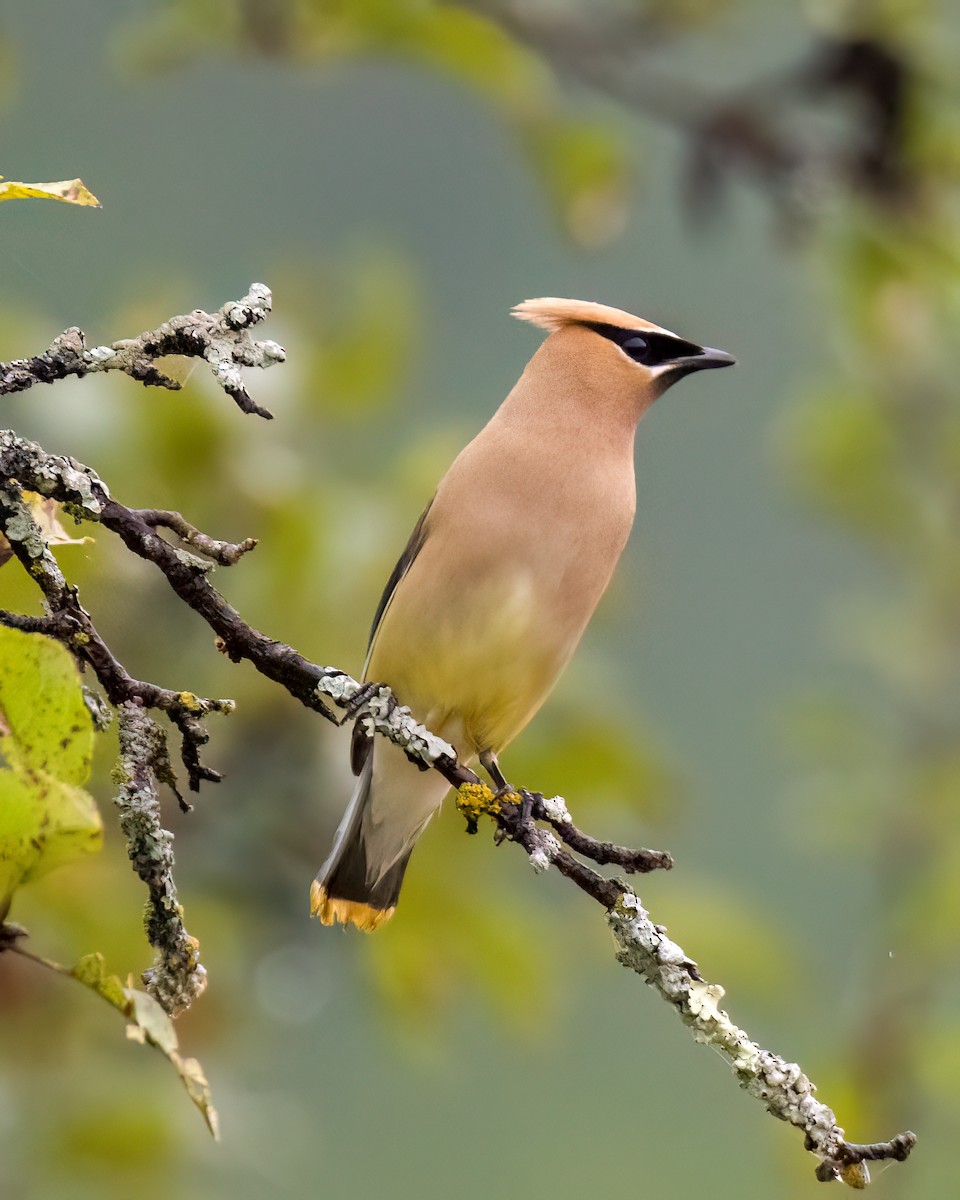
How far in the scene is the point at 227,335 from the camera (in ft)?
4.27

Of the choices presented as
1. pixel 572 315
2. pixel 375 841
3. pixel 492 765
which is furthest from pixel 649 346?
pixel 375 841

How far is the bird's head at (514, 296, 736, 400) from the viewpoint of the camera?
2.12m

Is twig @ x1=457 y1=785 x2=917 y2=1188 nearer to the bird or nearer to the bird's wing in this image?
the bird

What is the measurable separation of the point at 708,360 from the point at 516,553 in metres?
0.36

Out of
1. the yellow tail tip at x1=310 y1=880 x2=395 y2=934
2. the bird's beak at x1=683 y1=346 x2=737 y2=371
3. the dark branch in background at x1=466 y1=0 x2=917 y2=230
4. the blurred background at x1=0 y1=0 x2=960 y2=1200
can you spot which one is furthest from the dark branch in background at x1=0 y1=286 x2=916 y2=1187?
the dark branch in background at x1=466 y1=0 x2=917 y2=230

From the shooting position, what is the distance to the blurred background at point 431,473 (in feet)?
6.98

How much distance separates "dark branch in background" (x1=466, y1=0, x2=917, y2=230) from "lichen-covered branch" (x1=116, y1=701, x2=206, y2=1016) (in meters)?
1.70

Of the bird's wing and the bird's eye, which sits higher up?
the bird's eye

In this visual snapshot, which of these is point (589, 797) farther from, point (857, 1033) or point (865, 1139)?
point (857, 1033)

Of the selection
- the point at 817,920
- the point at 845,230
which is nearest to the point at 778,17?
the point at 845,230

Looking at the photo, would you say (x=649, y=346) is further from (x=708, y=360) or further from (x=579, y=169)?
(x=579, y=169)

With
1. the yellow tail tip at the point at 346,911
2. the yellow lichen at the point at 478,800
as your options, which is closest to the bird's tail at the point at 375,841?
the yellow tail tip at the point at 346,911

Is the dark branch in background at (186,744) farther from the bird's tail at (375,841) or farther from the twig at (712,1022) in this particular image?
the bird's tail at (375,841)

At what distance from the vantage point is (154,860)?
1279 mm
